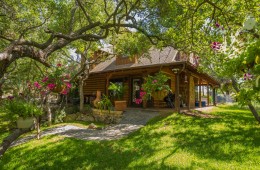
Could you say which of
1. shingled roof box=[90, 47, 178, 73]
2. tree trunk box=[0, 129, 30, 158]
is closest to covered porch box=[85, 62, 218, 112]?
shingled roof box=[90, 47, 178, 73]

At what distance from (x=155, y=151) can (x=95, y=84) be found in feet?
46.0

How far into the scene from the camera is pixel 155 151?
6.23m

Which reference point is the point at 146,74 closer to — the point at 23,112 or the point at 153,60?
the point at 153,60

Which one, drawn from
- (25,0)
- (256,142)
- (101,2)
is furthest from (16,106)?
(101,2)

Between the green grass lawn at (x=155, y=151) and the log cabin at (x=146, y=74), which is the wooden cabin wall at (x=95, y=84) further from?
the green grass lawn at (x=155, y=151)

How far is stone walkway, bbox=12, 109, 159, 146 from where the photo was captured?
849cm

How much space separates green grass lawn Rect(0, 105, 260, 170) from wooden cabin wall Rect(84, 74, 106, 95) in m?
10.5

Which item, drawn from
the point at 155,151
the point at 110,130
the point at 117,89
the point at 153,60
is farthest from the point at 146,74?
the point at 155,151

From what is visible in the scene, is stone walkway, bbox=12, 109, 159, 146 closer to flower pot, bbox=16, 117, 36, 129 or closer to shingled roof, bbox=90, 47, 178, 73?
shingled roof, bbox=90, 47, 178, 73

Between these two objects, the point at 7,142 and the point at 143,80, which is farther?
the point at 143,80

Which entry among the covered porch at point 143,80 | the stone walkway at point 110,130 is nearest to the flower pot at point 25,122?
the stone walkway at point 110,130

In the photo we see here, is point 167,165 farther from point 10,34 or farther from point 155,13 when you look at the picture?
point 10,34

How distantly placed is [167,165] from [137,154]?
121cm

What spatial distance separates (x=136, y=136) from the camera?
26.6 feet
